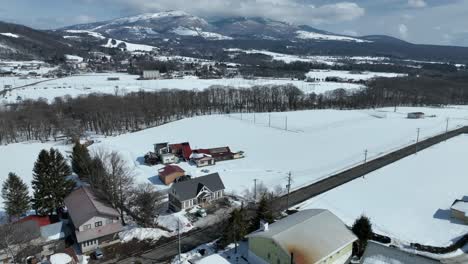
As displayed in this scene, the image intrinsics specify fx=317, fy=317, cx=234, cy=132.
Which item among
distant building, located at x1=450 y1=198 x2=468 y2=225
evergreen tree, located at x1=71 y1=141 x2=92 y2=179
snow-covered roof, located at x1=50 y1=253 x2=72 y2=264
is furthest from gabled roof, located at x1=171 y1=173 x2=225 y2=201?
distant building, located at x1=450 y1=198 x2=468 y2=225

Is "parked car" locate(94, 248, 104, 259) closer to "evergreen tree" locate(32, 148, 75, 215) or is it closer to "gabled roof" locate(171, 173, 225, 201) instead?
"evergreen tree" locate(32, 148, 75, 215)

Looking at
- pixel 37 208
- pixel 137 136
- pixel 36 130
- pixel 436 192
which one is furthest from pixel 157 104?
pixel 436 192

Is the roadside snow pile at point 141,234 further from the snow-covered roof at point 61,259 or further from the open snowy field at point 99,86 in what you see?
the open snowy field at point 99,86

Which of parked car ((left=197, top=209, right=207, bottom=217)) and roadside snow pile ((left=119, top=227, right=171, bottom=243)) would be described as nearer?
roadside snow pile ((left=119, top=227, right=171, bottom=243))

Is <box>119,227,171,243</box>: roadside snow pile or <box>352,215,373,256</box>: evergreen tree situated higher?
<box>352,215,373,256</box>: evergreen tree

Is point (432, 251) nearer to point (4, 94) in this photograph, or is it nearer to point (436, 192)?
point (436, 192)

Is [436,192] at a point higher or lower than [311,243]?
lower
